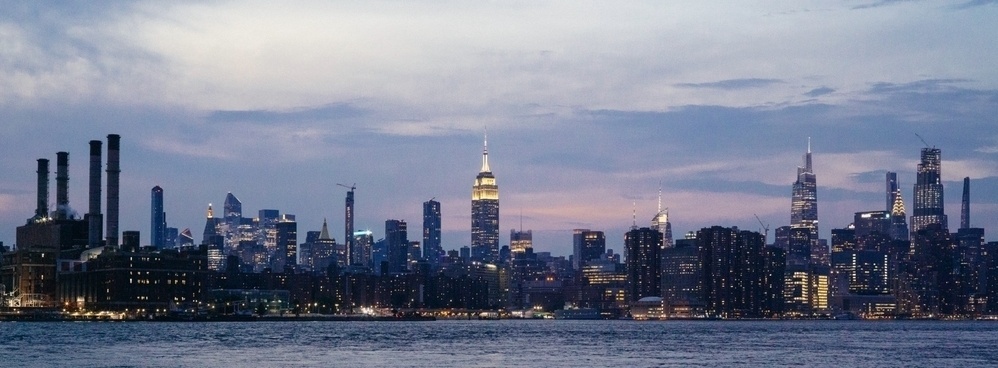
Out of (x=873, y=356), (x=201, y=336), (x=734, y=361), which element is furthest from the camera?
(x=201, y=336)

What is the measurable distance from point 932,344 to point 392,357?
8345cm

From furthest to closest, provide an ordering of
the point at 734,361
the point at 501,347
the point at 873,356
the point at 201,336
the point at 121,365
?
1. the point at 201,336
2. the point at 501,347
3. the point at 873,356
4. the point at 734,361
5. the point at 121,365

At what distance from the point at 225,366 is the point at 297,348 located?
36050mm

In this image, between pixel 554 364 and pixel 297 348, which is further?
pixel 297 348

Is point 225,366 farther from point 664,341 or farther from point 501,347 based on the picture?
point 664,341

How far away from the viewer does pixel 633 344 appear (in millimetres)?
174000

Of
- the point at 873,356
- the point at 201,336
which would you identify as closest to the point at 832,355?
the point at 873,356

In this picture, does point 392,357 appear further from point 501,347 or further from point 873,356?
point 873,356

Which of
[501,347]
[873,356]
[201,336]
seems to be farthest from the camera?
[201,336]

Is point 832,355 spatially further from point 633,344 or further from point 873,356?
point 633,344

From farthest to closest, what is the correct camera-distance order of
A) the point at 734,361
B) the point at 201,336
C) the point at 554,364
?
the point at 201,336 → the point at 734,361 → the point at 554,364

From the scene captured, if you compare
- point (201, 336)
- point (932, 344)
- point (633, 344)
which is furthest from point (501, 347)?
point (932, 344)

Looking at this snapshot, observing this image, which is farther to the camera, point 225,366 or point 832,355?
point 832,355

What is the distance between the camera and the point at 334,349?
149250 millimetres
